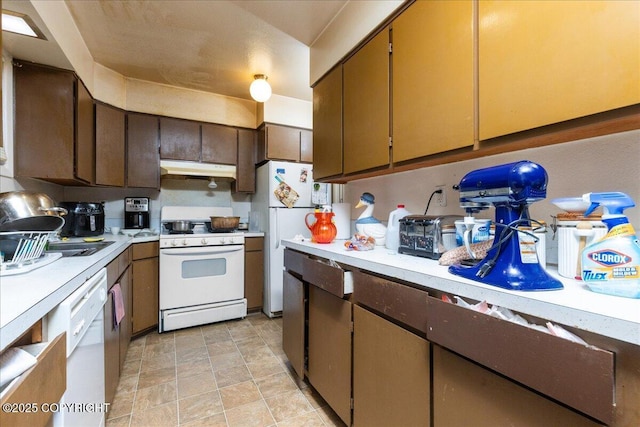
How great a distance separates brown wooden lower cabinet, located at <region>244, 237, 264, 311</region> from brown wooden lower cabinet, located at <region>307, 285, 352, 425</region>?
1.50 m

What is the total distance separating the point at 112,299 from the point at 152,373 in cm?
75

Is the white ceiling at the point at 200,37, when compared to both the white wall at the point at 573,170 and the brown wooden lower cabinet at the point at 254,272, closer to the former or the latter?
the white wall at the point at 573,170

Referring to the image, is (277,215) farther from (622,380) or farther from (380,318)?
(622,380)

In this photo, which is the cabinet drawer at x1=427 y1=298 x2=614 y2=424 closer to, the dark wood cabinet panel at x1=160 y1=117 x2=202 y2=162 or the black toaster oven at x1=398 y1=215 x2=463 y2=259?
the black toaster oven at x1=398 y1=215 x2=463 y2=259

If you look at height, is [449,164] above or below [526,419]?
above

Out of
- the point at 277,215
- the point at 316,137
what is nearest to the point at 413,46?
the point at 316,137

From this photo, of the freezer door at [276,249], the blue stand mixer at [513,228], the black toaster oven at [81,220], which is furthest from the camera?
the freezer door at [276,249]

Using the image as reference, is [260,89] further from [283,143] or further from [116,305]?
[116,305]

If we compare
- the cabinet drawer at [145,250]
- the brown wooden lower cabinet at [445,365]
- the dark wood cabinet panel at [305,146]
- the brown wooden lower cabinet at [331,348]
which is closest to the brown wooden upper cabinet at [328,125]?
the brown wooden lower cabinet at [445,365]

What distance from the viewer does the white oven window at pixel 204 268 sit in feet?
8.76

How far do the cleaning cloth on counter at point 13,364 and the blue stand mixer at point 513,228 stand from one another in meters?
1.12

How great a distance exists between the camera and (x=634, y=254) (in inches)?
24.8

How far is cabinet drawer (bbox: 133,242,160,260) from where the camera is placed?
2409 mm
